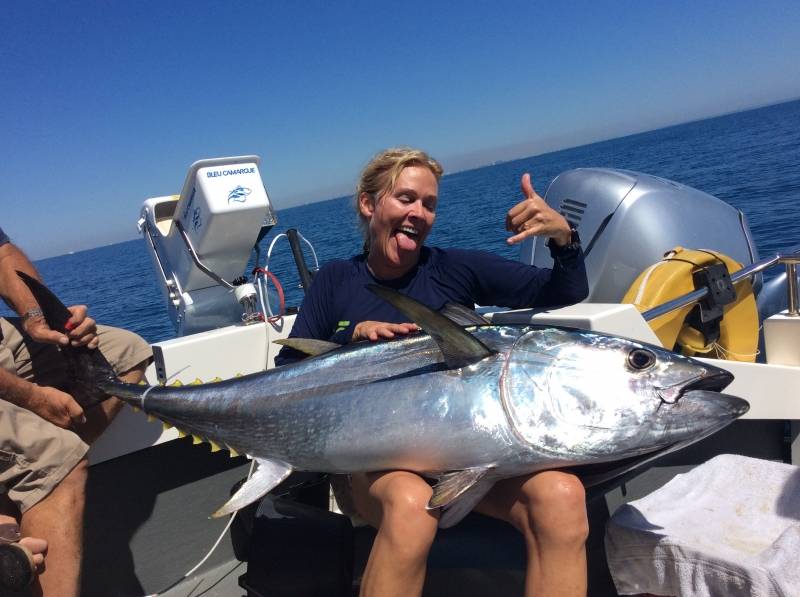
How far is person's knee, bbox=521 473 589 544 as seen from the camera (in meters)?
1.38

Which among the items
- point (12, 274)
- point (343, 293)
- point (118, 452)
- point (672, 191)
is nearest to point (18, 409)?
point (118, 452)

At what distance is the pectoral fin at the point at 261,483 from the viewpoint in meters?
1.69

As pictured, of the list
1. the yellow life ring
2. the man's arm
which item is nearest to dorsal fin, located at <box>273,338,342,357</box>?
the man's arm

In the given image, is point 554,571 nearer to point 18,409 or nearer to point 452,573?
point 452,573

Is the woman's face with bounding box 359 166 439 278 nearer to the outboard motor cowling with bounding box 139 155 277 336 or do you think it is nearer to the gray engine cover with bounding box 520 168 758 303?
the gray engine cover with bounding box 520 168 758 303

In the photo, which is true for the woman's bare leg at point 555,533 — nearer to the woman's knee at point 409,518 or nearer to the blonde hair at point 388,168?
the woman's knee at point 409,518

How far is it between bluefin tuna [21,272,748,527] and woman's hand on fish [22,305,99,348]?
790mm

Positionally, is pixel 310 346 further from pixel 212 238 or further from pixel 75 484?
pixel 212 238

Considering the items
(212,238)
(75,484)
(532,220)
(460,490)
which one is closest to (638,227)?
(532,220)

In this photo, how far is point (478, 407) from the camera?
1.44 metres

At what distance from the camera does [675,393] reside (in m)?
1.37

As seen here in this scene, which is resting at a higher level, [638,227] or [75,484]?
[638,227]

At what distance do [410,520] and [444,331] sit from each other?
485mm

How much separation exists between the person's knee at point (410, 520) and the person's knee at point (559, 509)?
0.85 feet
